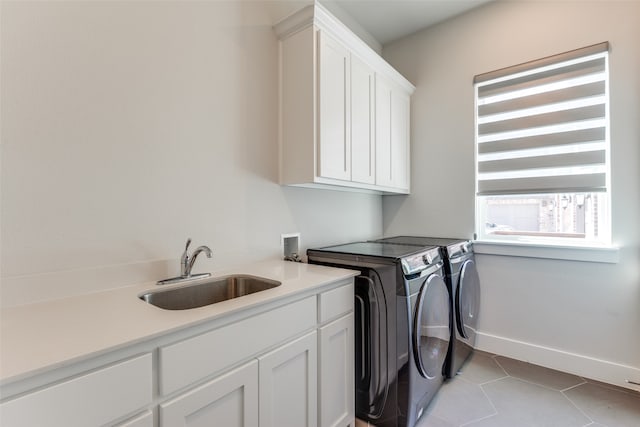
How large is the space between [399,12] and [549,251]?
2.27m

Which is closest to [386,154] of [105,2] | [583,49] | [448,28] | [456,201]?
[456,201]

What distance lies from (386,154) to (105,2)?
192 cm

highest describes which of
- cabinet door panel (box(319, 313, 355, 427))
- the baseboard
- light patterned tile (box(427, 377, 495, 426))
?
cabinet door panel (box(319, 313, 355, 427))

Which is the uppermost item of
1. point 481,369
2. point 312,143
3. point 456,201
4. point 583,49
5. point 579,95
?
point 583,49

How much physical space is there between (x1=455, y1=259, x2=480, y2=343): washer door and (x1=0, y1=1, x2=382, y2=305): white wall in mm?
1322

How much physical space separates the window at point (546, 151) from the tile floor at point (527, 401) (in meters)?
0.96

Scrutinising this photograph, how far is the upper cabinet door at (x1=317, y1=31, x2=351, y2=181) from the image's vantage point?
5.87 feet

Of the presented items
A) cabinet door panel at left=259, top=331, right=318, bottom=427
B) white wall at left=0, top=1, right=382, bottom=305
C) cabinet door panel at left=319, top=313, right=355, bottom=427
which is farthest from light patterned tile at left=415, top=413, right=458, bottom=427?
white wall at left=0, top=1, right=382, bottom=305

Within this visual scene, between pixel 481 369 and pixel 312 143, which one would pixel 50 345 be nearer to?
pixel 312 143

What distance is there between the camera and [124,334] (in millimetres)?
784

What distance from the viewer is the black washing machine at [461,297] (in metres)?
2.01

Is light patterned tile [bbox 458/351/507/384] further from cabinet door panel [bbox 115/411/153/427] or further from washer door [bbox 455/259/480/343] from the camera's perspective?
cabinet door panel [bbox 115/411/153/427]

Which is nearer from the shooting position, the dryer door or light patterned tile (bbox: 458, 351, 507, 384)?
the dryer door

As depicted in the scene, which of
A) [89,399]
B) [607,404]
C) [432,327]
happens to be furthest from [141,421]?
[607,404]
